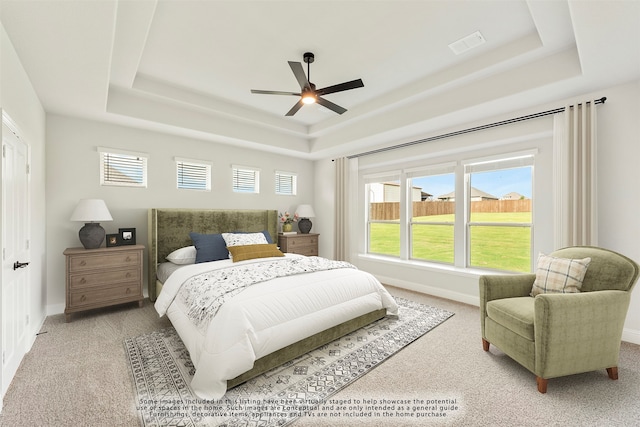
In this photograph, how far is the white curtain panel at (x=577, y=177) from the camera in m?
2.88

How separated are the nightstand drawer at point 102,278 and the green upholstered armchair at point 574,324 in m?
4.26

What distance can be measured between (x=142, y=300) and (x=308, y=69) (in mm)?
3696

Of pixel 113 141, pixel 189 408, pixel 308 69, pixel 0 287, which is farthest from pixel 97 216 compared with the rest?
pixel 308 69

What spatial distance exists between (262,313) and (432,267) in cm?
321

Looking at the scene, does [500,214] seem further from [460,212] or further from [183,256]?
[183,256]

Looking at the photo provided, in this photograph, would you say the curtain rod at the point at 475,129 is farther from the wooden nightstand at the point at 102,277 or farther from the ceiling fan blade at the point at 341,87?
the wooden nightstand at the point at 102,277

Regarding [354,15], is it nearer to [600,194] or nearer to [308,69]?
[308,69]

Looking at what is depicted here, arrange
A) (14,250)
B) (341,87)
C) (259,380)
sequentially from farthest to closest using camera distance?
(341,87)
(14,250)
(259,380)

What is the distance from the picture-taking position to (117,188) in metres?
4.03

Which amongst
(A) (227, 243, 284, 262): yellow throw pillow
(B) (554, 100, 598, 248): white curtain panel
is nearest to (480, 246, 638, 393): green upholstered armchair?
(B) (554, 100, 598, 248): white curtain panel

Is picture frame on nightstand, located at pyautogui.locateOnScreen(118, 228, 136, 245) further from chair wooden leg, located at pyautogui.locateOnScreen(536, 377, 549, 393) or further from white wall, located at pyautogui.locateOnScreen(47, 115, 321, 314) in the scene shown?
chair wooden leg, located at pyautogui.locateOnScreen(536, 377, 549, 393)

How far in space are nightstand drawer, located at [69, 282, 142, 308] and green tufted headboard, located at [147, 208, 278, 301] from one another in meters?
0.31

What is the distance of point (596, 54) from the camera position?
91.1 inches

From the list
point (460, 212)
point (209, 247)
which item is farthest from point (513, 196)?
point (209, 247)
